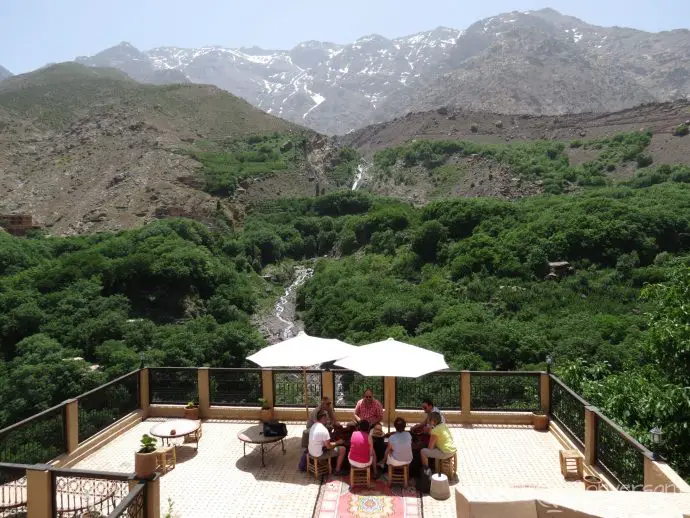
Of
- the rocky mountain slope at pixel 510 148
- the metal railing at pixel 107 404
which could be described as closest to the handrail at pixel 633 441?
the metal railing at pixel 107 404

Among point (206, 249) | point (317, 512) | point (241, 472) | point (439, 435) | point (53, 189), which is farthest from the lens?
point (53, 189)

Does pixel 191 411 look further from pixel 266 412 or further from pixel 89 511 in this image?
pixel 89 511

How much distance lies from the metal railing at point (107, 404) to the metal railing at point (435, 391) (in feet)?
18.6

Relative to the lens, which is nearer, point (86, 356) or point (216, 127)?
point (86, 356)

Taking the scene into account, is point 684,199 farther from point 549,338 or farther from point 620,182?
point 549,338

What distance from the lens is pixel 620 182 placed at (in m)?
65.9

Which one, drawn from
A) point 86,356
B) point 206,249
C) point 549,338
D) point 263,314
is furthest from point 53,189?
point 549,338

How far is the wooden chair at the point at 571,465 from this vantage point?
29.2 feet

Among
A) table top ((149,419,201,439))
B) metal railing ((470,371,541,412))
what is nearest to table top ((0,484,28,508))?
table top ((149,419,201,439))

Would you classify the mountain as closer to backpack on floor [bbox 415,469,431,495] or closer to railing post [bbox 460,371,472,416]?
railing post [bbox 460,371,472,416]

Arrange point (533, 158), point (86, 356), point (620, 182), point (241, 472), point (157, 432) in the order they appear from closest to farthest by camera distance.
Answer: point (241, 472), point (157, 432), point (86, 356), point (620, 182), point (533, 158)

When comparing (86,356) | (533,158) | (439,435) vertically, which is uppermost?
(533,158)

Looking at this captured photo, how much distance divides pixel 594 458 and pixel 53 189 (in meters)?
74.2

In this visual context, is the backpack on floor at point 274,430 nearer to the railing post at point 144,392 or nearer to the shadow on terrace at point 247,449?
the shadow on terrace at point 247,449
